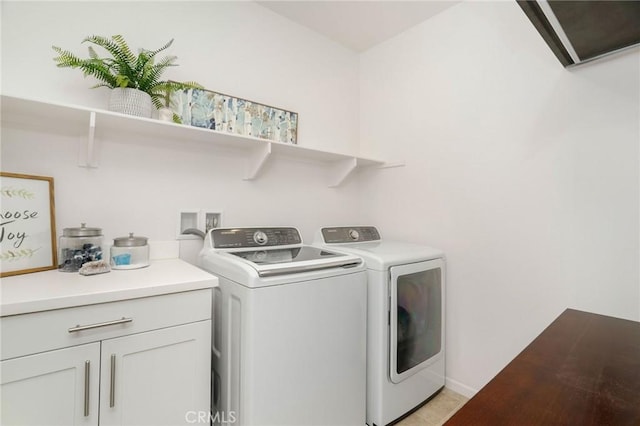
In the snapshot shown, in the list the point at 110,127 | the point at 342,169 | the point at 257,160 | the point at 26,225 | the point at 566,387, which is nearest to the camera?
the point at 566,387

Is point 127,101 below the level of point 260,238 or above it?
above

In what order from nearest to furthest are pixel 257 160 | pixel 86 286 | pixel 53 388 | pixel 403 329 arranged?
pixel 53 388, pixel 86 286, pixel 403 329, pixel 257 160

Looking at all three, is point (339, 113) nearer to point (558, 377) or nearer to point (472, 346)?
point (472, 346)

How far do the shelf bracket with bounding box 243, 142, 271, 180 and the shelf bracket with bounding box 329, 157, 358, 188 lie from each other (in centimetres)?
70

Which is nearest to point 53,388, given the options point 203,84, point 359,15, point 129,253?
point 129,253

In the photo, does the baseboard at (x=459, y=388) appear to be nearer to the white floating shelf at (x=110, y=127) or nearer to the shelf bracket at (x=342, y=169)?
the shelf bracket at (x=342, y=169)

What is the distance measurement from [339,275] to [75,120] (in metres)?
1.45

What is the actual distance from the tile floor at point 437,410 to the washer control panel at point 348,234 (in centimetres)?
112

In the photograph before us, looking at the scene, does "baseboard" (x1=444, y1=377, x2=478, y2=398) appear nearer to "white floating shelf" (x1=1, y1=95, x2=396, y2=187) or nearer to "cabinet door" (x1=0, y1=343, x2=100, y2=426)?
"white floating shelf" (x1=1, y1=95, x2=396, y2=187)

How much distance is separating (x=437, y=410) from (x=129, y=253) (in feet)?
6.41

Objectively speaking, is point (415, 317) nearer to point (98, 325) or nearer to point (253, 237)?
point (253, 237)

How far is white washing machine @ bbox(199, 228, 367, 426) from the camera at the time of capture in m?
1.19

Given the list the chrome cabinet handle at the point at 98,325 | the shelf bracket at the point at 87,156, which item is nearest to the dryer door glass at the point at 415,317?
the chrome cabinet handle at the point at 98,325

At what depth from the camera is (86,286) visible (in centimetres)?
104
